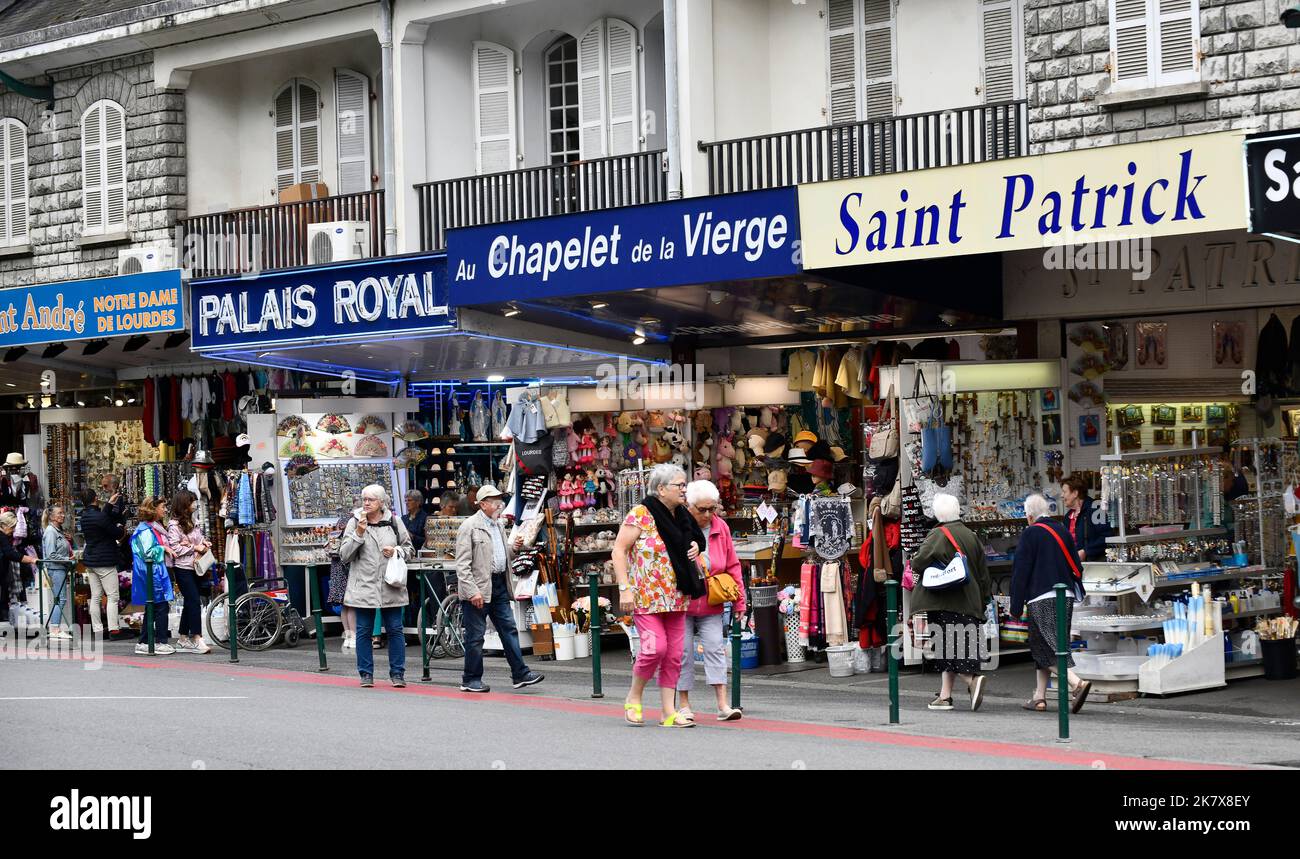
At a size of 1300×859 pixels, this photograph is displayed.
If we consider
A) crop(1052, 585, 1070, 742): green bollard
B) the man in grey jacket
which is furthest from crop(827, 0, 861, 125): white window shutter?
crop(1052, 585, 1070, 742): green bollard

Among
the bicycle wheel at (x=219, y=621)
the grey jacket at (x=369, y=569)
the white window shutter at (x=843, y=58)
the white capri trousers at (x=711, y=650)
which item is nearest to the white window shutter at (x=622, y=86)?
the white window shutter at (x=843, y=58)

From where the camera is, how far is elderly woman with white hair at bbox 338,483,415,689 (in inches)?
570

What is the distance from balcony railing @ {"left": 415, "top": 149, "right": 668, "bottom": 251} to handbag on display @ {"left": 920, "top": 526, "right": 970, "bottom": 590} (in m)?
7.72

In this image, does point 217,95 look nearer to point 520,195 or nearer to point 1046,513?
point 520,195

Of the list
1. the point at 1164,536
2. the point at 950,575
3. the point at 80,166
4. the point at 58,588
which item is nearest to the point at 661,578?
the point at 950,575

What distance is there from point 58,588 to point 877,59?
37.1 ft

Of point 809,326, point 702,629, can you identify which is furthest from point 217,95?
point 702,629

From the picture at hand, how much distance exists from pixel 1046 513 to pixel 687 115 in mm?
6549

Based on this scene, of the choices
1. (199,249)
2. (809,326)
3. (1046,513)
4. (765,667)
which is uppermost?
(199,249)

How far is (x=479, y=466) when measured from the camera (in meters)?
20.5

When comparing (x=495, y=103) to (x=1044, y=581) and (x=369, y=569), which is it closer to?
(x=369, y=569)

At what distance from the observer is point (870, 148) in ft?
56.2

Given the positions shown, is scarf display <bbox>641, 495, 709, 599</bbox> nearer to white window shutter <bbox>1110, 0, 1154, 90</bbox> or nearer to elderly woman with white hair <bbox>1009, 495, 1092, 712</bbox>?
elderly woman with white hair <bbox>1009, 495, 1092, 712</bbox>

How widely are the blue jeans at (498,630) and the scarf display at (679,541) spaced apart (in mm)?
2892
